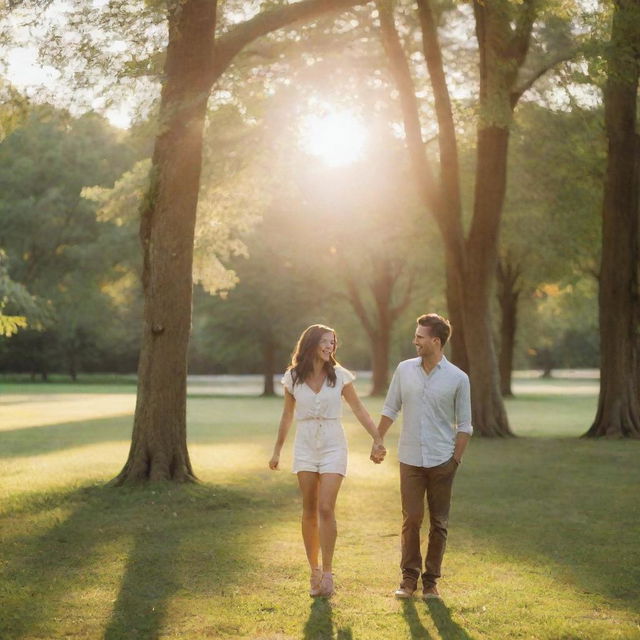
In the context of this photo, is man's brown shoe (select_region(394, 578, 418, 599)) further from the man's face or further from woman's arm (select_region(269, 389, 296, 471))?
the man's face

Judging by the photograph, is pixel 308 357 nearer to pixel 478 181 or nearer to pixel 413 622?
pixel 413 622

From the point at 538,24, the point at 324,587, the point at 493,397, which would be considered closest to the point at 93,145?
the point at 538,24

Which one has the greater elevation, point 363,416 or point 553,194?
point 553,194

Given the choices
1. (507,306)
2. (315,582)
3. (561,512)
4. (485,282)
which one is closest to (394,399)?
(315,582)

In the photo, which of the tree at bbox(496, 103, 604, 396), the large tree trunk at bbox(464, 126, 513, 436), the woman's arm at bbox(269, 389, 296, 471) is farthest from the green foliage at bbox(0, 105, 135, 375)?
the woman's arm at bbox(269, 389, 296, 471)

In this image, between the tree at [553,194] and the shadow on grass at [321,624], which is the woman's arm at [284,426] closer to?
the shadow on grass at [321,624]

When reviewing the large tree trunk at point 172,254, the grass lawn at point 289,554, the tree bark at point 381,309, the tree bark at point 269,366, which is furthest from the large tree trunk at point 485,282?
the tree bark at point 269,366

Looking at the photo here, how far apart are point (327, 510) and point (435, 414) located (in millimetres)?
1111

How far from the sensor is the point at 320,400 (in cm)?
753

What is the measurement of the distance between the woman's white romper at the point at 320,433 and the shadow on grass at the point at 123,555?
143 centimetres

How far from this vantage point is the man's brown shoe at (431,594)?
297 inches

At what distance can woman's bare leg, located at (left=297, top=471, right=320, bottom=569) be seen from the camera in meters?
7.62

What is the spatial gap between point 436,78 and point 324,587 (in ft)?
51.8

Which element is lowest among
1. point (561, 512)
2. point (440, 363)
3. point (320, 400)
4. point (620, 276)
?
point (561, 512)
